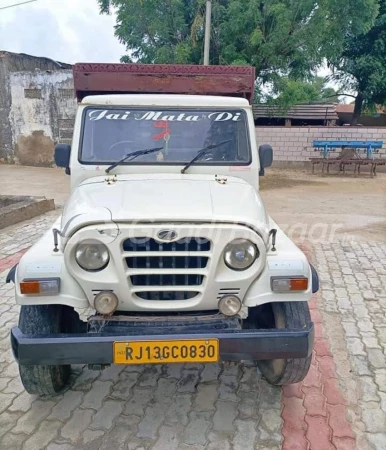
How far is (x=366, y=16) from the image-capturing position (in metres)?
12.6

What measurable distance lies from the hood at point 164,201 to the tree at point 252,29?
1027cm

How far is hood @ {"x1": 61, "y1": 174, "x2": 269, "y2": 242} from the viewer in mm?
2512

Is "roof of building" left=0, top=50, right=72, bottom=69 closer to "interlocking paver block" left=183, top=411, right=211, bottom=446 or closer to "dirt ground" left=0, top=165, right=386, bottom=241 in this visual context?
"dirt ground" left=0, top=165, right=386, bottom=241

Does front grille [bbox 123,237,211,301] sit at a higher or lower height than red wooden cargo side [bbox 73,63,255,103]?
lower

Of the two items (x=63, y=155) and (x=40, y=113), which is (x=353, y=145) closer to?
(x=40, y=113)

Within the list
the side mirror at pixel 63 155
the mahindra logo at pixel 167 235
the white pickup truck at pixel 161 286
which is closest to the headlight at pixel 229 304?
the white pickup truck at pixel 161 286

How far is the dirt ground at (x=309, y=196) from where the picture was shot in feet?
27.5

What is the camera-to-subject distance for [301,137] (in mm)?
16531

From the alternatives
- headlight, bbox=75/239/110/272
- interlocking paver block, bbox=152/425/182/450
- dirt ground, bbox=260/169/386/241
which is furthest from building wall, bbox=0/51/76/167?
interlocking paver block, bbox=152/425/182/450

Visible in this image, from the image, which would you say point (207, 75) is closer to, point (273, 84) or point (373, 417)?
point (373, 417)

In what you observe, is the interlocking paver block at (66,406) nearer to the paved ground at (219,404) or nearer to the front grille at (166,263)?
the paved ground at (219,404)

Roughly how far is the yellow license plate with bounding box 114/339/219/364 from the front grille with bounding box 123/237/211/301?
0.31 meters

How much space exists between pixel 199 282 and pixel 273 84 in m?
12.6

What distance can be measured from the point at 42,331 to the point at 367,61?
54.1ft
